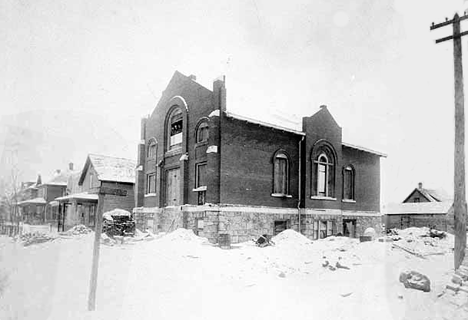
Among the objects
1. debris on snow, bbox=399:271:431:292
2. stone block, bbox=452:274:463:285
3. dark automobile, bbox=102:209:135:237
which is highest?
stone block, bbox=452:274:463:285

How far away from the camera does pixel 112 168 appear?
97.9 feet

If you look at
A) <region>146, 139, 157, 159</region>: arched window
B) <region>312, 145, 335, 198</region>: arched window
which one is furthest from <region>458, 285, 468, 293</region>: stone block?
<region>146, 139, 157, 159</region>: arched window

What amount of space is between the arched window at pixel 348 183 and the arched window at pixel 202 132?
9572 millimetres

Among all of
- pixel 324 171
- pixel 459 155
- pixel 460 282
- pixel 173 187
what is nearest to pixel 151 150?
pixel 173 187

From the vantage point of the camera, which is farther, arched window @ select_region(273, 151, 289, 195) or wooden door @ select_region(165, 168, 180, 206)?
wooden door @ select_region(165, 168, 180, 206)

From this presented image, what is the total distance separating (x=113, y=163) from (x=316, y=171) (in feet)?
58.4

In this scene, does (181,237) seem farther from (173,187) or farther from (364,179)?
(364,179)

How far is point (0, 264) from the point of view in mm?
9156

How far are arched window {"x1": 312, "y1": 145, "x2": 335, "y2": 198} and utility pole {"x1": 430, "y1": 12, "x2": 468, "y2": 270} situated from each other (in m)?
11.6

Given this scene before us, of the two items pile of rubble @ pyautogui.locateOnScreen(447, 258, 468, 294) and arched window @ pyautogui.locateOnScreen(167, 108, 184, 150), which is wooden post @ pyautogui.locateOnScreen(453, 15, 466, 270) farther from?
arched window @ pyautogui.locateOnScreen(167, 108, 184, 150)

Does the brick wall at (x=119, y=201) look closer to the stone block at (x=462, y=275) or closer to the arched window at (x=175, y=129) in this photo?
the arched window at (x=175, y=129)

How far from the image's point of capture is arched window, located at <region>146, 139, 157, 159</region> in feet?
71.9

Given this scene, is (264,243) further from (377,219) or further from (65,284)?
(377,219)

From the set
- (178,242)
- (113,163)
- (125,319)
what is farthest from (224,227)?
(113,163)
